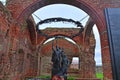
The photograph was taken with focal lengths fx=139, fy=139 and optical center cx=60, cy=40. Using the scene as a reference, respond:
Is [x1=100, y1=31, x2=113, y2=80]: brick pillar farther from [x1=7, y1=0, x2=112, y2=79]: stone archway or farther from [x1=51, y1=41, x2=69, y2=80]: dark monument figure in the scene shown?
[x1=51, y1=41, x2=69, y2=80]: dark monument figure

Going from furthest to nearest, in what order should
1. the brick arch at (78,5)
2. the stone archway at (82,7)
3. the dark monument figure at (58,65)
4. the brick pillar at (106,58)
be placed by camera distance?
the dark monument figure at (58,65), the brick arch at (78,5), the stone archway at (82,7), the brick pillar at (106,58)

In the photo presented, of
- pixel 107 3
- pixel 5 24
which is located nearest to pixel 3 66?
pixel 5 24

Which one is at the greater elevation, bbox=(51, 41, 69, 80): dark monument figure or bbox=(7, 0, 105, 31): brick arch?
bbox=(7, 0, 105, 31): brick arch

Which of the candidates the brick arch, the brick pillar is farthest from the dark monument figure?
the brick arch

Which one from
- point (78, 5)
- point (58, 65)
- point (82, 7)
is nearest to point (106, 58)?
point (82, 7)

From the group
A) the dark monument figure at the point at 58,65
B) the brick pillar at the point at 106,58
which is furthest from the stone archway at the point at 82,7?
the dark monument figure at the point at 58,65

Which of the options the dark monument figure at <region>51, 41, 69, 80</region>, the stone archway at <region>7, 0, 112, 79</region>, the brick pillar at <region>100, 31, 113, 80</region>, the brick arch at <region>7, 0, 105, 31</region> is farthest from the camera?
the dark monument figure at <region>51, 41, 69, 80</region>

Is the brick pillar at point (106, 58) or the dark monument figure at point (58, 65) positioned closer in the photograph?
the brick pillar at point (106, 58)

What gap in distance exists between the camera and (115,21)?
5551 mm

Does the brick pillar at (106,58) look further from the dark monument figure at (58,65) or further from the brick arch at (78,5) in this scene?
the dark monument figure at (58,65)

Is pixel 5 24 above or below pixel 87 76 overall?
above

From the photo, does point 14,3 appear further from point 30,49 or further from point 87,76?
point 87,76

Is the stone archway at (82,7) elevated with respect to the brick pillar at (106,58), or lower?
elevated

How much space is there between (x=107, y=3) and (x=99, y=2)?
366 mm
